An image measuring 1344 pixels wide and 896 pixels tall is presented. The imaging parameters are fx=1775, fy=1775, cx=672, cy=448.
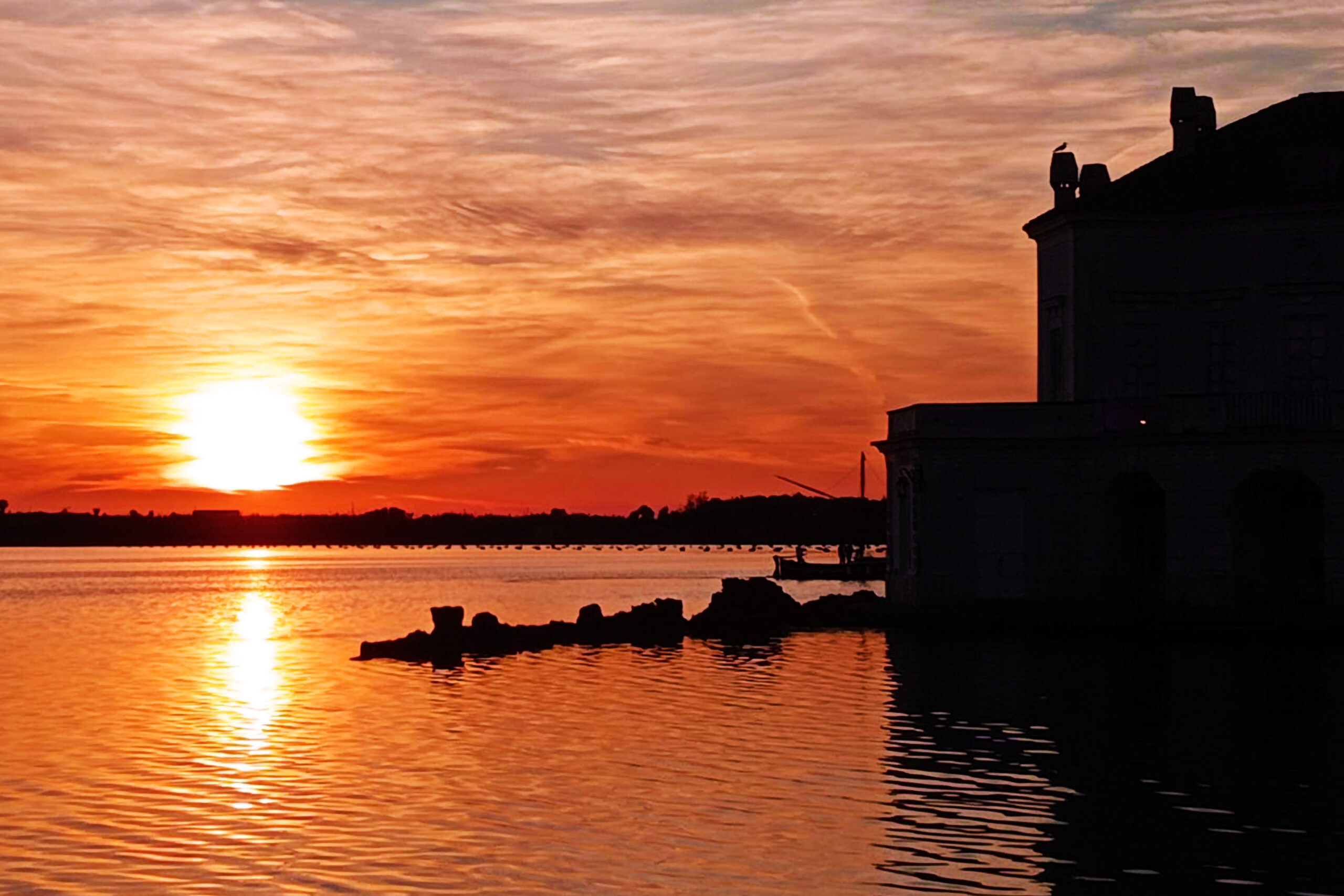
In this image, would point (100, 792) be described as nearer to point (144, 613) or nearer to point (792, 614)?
point (792, 614)

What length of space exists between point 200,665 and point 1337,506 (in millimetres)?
33656

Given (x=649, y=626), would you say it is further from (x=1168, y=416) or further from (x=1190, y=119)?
(x=1190, y=119)

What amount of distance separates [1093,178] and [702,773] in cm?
3620

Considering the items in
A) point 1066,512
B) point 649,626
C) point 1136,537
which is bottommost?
point 649,626

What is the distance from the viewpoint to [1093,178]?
57094 mm

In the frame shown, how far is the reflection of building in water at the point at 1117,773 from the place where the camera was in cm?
1862

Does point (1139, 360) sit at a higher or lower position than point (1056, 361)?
lower

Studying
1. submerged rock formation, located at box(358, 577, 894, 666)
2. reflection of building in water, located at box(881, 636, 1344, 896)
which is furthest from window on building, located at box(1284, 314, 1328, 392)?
submerged rock formation, located at box(358, 577, 894, 666)

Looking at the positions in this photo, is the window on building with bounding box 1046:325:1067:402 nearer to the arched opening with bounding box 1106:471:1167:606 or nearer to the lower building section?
the lower building section

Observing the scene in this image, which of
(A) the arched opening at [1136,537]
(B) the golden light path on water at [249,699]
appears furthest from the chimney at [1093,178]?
(B) the golden light path on water at [249,699]

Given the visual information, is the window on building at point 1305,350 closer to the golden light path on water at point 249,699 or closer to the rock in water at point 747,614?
the rock in water at point 747,614

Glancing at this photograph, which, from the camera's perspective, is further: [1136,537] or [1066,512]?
[1136,537]

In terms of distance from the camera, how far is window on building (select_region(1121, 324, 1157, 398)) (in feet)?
178

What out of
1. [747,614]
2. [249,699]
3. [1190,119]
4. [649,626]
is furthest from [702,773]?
[1190,119]
